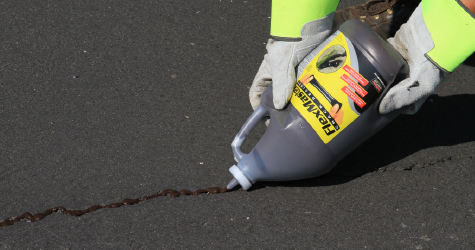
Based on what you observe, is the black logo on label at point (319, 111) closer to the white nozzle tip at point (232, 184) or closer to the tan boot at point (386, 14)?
the white nozzle tip at point (232, 184)

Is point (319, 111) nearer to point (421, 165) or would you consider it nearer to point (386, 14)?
point (421, 165)

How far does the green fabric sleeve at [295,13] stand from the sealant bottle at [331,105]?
0.13m

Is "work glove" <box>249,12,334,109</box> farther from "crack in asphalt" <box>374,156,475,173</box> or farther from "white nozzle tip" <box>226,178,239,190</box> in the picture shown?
"crack in asphalt" <box>374,156,475,173</box>

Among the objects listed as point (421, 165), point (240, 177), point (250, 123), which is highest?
point (250, 123)

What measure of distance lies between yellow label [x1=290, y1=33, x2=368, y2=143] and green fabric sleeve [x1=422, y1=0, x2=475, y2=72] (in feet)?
1.21

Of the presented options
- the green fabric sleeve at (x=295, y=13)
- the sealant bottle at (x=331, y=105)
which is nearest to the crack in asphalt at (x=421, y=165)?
the sealant bottle at (x=331, y=105)

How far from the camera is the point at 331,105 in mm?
2133

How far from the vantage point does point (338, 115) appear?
7.04 feet

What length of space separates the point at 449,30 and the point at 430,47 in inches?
4.2

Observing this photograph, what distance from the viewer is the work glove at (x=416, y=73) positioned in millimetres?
2189

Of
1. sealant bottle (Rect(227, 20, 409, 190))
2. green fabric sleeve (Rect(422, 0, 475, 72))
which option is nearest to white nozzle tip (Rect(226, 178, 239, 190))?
sealant bottle (Rect(227, 20, 409, 190))

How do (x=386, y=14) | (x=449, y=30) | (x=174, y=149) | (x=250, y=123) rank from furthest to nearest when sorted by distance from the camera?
(x=386, y=14) < (x=174, y=149) < (x=250, y=123) < (x=449, y=30)

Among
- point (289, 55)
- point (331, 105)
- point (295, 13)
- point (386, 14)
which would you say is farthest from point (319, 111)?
point (386, 14)

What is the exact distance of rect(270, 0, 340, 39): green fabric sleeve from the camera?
7.18ft
